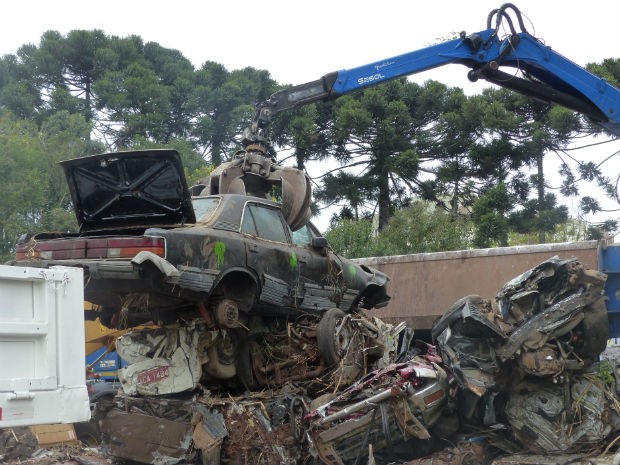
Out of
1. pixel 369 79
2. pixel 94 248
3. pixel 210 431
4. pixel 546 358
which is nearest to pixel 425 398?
pixel 546 358

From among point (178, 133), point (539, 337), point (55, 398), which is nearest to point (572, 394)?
point (539, 337)

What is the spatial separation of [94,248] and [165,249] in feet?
2.08

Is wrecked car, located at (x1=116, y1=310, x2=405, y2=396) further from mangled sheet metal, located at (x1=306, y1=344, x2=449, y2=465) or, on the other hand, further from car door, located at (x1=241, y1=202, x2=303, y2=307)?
mangled sheet metal, located at (x1=306, y1=344, x2=449, y2=465)

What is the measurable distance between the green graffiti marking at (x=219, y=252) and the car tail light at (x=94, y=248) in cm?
59

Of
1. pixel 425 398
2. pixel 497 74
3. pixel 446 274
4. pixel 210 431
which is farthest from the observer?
pixel 446 274

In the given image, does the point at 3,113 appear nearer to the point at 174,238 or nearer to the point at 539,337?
the point at 174,238

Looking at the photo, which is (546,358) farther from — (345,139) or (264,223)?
(345,139)

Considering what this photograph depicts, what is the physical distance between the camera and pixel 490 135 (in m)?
23.2

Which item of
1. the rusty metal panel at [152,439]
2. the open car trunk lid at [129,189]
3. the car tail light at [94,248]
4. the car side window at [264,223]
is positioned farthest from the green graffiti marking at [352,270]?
the car tail light at [94,248]

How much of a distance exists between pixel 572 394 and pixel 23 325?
449 centimetres

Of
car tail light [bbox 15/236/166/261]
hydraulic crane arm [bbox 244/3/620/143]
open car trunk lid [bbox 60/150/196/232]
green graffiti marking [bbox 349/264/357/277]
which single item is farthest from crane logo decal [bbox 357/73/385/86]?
car tail light [bbox 15/236/166/261]

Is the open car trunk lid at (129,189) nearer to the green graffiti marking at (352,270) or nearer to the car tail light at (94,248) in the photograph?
the car tail light at (94,248)

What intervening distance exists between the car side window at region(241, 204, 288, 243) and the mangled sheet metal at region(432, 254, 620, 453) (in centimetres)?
227

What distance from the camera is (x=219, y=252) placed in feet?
24.0
